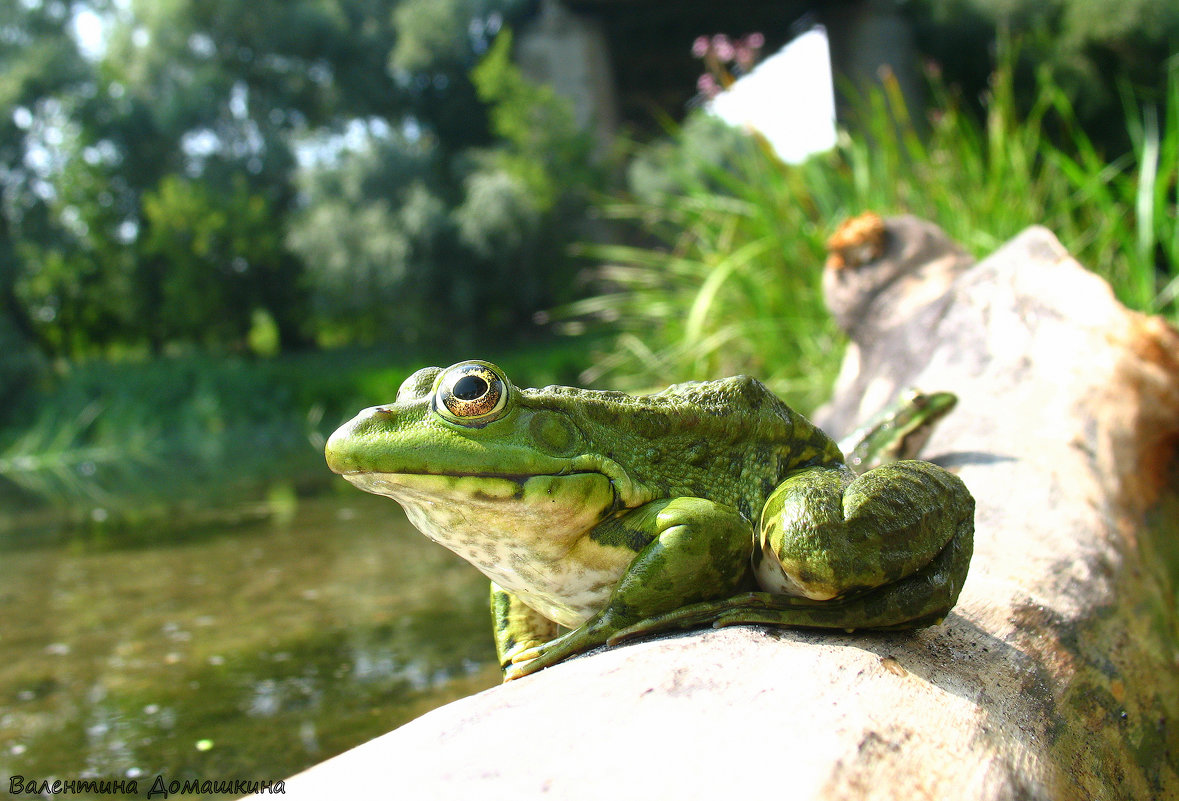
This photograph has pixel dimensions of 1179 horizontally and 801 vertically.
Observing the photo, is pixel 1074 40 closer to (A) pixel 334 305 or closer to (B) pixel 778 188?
(B) pixel 778 188

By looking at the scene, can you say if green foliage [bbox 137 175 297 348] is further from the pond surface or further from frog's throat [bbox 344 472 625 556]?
frog's throat [bbox 344 472 625 556]

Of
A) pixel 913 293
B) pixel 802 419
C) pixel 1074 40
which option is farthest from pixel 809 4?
pixel 802 419

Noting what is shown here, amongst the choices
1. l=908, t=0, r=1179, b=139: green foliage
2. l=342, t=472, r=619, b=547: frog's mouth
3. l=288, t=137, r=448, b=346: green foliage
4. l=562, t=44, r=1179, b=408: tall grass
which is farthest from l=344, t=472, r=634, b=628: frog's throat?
l=288, t=137, r=448, b=346: green foliage

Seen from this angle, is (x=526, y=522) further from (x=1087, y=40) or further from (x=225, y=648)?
(x=1087, y=40)

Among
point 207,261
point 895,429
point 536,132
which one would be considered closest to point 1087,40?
point 536,132

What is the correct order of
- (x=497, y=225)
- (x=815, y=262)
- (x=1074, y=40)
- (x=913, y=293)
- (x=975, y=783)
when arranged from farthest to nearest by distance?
(x=497, y=225) → (x=1074, y=40) → (x=815, y=262) → (x=913, y=293) → (x=975, y=783)

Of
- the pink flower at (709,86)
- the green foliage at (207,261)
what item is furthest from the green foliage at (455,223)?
the pink flower at (709,86)

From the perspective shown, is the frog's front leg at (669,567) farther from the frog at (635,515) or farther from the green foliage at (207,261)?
the green foliage at (207,261)
